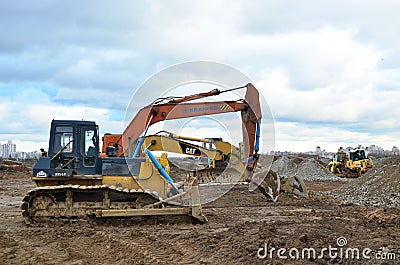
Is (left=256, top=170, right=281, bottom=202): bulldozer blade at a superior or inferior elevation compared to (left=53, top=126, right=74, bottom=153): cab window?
inferior

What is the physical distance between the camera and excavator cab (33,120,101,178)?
440 inches

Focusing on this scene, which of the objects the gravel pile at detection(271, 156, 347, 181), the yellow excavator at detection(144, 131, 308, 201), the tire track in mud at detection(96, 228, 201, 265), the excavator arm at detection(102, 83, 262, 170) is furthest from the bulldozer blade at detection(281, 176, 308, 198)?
the gravel pile at detection(271, 156, 347, 181)

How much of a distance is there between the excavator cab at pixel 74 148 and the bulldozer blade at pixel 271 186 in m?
6.91

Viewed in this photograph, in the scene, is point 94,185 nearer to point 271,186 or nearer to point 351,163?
point 271,186

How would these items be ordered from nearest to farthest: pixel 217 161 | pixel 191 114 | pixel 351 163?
pixel 191 114, pixel 217 161, pixel 351 163

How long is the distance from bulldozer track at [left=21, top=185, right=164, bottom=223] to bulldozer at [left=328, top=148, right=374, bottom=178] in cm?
2890

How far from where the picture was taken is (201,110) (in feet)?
49.9

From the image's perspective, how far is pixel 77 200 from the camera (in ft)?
35.7

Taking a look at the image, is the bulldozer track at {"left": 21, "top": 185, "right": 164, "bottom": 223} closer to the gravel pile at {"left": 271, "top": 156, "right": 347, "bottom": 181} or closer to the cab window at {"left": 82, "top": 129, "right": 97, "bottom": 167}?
the cab window at {"left": 82, "top": 129, "right": 97, "bottom": 167}

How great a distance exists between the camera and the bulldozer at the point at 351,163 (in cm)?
3641

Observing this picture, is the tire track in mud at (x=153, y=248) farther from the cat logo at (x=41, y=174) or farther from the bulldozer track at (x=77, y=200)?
the cat logo at (x=41, y=174)

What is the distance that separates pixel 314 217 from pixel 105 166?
5709 millimetres

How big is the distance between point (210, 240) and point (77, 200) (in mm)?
3788

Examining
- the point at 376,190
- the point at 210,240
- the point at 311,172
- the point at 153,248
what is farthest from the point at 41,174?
the point at 311,172
